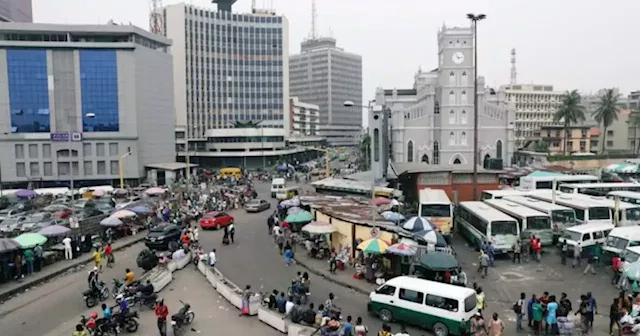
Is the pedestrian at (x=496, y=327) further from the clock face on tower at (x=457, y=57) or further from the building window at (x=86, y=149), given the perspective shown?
the building window at (x=86, y=149)

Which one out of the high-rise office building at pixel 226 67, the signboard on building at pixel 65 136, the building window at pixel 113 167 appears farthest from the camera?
the high-rise office building at pixel 226 67

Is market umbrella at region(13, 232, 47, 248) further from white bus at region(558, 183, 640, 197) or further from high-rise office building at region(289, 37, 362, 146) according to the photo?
high-rise office building at region(289, 37, 362, 146)

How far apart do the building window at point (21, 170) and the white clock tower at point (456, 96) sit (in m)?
52.0

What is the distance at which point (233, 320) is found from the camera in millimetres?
15195

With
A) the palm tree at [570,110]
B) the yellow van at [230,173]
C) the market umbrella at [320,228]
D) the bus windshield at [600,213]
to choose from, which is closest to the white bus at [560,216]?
the bus windshield at [600,213]

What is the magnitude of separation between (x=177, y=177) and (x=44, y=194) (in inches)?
913

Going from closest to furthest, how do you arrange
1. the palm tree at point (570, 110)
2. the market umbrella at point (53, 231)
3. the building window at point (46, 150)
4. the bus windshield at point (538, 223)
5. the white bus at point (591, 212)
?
1. the bus windshield at point (538, 223)
2. the market umbrella at point (53, 231)
3. the white bus at point (591, 212)
4. the building window at point (46, 150)
5. the palm tree at point (570, 110)

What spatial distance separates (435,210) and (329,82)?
144 metres

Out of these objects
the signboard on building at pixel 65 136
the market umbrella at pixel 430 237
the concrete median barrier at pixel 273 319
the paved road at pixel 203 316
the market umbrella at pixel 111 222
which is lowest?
the paved road at pixel 203 316

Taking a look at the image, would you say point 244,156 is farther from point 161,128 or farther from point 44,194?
point 44,194

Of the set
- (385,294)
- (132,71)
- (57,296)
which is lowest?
(57,296)

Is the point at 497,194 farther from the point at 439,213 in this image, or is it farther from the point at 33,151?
the point at 33,151

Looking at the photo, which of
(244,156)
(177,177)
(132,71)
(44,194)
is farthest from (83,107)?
(244,156)

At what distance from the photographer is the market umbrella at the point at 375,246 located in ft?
60.3
